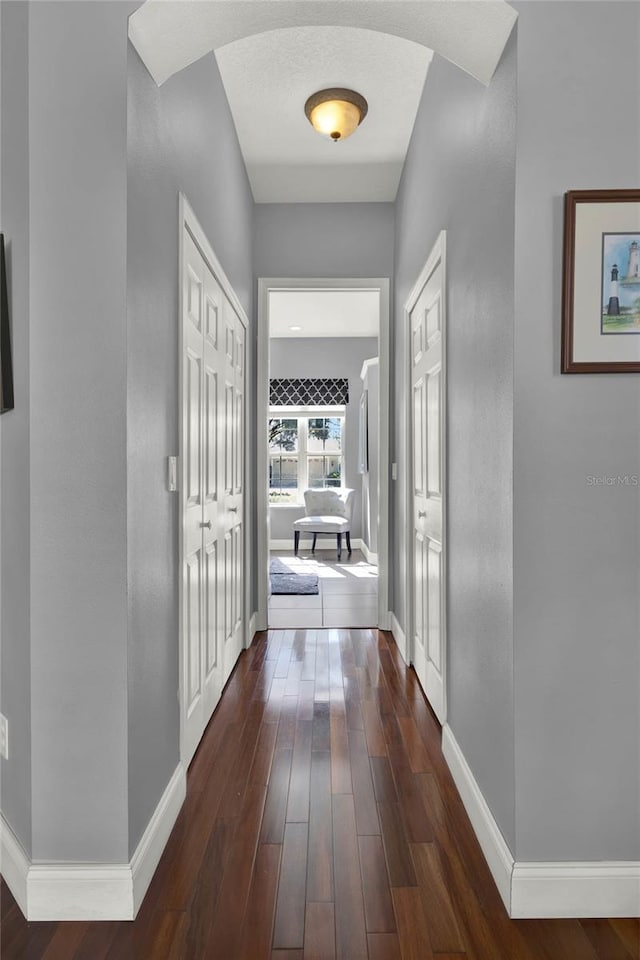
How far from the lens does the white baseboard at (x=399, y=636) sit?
3615 mm

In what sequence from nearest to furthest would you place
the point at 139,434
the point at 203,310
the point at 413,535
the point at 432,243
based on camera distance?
the point at 139,434 → the point at 203,310 → the point at 432,243 → the point at 413,535

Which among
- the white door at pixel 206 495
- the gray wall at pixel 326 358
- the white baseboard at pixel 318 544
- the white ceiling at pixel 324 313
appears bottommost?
the white baseboard at pixel 318 544

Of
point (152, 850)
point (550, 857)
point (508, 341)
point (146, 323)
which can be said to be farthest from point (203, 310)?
point (550, 857)

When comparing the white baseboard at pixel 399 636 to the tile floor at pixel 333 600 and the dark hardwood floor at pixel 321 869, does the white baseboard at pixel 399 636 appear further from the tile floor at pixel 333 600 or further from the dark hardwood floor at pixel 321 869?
the dark hardwood floor at pixel 321 869

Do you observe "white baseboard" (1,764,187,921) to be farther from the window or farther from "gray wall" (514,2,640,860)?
the window

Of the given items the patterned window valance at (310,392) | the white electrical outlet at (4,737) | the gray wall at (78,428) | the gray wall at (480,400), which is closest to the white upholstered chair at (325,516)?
the patterned window valance at (310,392)

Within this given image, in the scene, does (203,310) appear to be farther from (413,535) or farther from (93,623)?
(413,535)

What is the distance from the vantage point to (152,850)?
173 centimetres

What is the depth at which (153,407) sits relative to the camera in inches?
72.8

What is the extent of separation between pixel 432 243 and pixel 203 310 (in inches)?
43.8

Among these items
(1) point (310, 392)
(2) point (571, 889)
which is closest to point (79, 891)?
(2) point (571, 889)

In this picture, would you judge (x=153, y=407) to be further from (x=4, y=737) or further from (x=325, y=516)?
(x=325, y=516)

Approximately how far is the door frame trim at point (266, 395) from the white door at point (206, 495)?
589 mm

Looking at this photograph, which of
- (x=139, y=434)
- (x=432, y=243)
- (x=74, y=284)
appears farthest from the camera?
(x=432, y=243)
